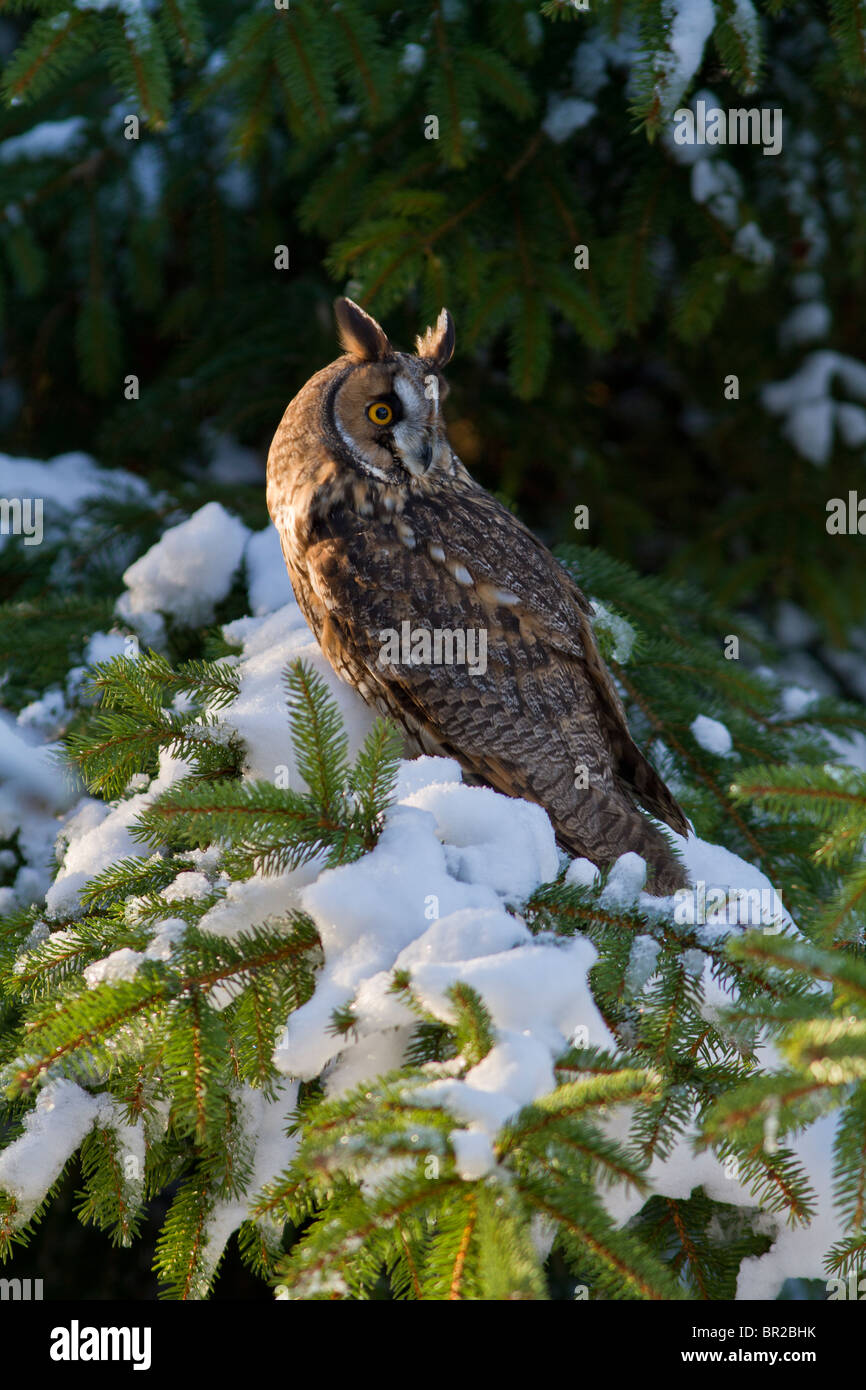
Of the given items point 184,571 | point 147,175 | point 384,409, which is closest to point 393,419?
point 384,409

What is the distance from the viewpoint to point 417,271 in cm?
306

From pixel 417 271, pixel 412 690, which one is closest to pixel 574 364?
pixel 417 271

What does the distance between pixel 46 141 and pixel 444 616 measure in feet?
8.68

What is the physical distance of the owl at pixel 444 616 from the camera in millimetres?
2377

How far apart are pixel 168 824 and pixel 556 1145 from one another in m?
0.67

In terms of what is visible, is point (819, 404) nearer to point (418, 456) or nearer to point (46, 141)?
point (418, 456)

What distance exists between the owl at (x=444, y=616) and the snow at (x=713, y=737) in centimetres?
25

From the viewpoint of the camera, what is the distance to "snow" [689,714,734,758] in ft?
8.66

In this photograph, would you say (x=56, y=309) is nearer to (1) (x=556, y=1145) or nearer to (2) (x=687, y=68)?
(2) (x=687, y=68)

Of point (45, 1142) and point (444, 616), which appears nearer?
point (45, 1142)

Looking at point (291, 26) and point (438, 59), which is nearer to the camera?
point (291, 26)

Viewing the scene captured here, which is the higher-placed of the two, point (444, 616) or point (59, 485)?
point (59, 485)

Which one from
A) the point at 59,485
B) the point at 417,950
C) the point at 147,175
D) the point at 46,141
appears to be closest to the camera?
the point at 417,950

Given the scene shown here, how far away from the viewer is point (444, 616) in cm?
241
